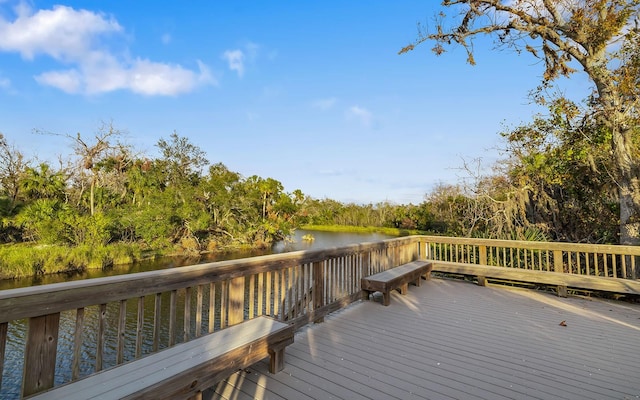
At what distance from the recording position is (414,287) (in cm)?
521

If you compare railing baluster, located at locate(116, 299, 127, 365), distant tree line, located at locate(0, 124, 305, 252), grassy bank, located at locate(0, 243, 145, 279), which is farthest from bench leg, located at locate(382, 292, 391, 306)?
distant tree line, located at locate(0, 124, 305, 252)

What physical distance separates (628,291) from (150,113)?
13395mm

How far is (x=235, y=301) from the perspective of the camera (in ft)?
8.12

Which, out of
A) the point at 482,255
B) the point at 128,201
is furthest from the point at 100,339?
the point at 128,201

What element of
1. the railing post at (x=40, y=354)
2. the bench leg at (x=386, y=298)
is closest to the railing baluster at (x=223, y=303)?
the railing post at (x=40, y=354)

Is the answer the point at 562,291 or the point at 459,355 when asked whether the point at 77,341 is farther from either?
the point at 562,291

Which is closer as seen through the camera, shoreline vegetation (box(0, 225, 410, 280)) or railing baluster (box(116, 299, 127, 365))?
railing baluster (box(116, 299, 127, 365))

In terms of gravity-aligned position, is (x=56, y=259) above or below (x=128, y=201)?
below

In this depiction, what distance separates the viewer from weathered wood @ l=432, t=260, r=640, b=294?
4.14 metres

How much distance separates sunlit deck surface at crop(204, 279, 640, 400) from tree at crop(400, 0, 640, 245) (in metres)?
2.25

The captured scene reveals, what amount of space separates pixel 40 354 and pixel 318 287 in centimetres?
238

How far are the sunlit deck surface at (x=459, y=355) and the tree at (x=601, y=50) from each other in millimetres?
2247

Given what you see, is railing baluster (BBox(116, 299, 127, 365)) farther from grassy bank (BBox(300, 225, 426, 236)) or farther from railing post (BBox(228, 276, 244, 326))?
grassy bank (BBox(300, 225, 426, 236))

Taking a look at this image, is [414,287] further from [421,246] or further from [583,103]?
[583,103]
